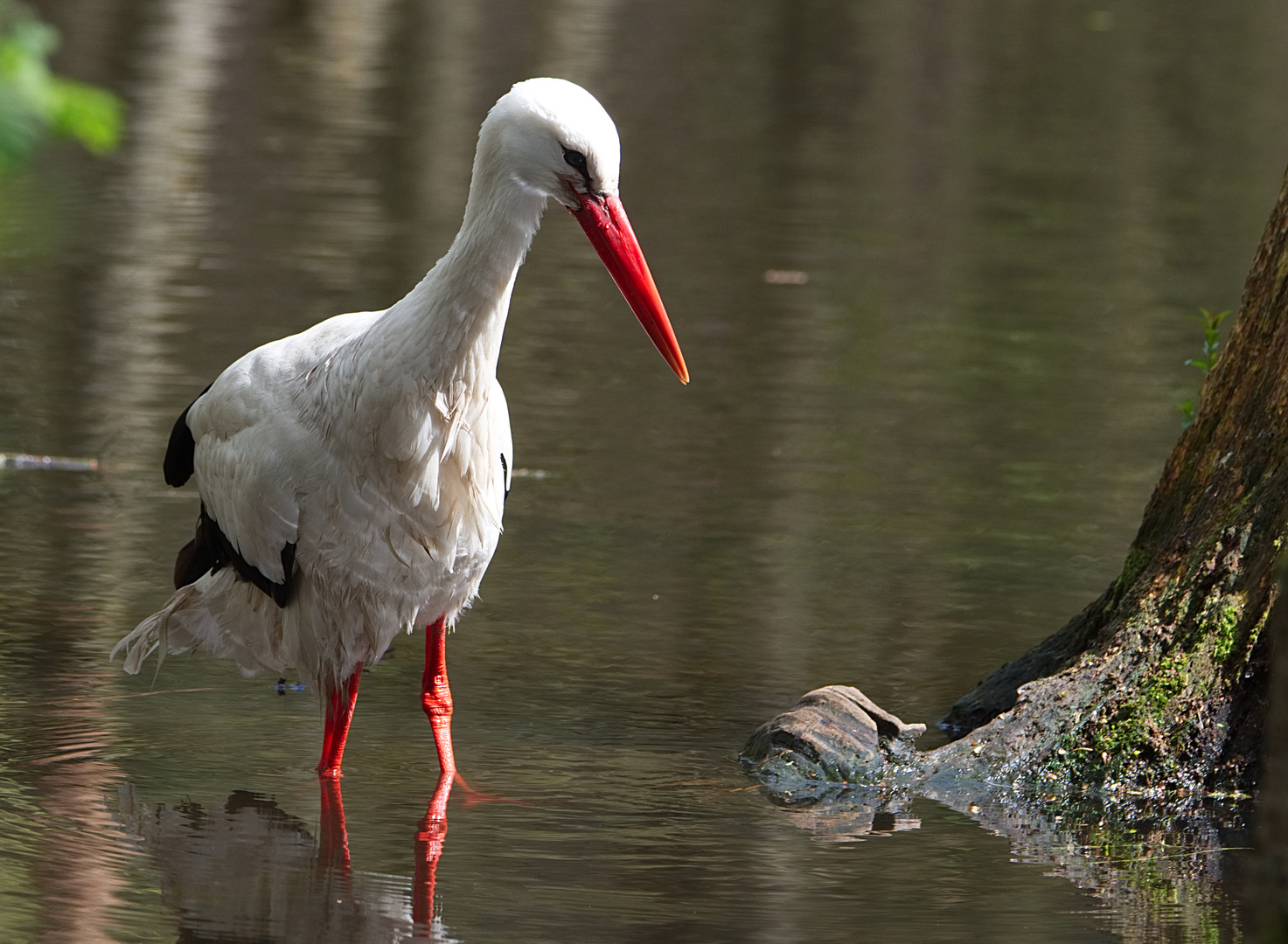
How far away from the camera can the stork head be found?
16.9 ft

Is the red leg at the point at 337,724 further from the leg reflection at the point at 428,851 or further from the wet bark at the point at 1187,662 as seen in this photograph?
the wet bark at the point at 1187,662

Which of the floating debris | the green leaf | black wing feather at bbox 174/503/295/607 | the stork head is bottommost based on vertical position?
the floating debris

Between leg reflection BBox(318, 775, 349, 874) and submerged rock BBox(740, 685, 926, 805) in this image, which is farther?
submerged rock BBox(740, 685, 926, 805)

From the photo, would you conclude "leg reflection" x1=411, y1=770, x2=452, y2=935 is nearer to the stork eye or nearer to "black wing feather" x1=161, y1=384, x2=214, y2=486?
"black wing feather" x1=161, y1=384, x2=214, y2=486

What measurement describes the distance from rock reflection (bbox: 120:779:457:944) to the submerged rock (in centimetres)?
100

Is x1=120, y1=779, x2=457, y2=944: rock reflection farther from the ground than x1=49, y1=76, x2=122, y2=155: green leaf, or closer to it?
closer to it

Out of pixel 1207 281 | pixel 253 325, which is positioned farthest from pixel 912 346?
pixel 253 325

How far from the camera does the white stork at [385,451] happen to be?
5242mm

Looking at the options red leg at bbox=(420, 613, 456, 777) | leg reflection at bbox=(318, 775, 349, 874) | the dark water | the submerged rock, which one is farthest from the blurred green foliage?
the submerged rock

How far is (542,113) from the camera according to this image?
5148 millimetres

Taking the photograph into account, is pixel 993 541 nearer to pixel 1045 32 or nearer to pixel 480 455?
pixel 480 455

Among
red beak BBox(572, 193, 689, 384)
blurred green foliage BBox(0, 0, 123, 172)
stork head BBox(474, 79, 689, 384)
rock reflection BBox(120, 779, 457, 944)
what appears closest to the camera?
blurred green foliage BBox(0, 0, 123, 172)

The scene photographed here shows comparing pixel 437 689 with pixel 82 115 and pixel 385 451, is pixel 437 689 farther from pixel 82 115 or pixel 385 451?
pixel 82 115

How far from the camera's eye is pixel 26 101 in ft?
7.19
